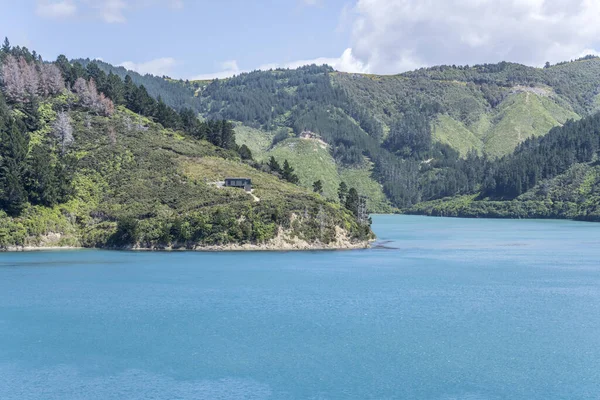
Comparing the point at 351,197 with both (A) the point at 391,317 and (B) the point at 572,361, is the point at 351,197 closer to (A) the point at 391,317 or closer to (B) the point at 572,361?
(A) the point at 391,317

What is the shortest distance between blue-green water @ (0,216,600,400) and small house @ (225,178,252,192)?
1110 inches

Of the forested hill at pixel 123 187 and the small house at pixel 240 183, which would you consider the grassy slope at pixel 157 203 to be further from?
the small house at pixel 240 183

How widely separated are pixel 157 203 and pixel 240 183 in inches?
600

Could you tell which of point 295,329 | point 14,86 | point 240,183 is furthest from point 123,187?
point 295,329

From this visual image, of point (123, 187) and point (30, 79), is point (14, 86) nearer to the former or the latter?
point (30, 79)

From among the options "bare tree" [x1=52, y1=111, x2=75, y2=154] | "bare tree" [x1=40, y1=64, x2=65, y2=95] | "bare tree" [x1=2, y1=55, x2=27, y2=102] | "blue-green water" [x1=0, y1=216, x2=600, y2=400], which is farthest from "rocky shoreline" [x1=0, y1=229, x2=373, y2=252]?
"bare tree" [x1=40, y1=64, x2=65, y2=95]

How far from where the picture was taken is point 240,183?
4232 inches

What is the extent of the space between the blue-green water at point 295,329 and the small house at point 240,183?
2820cm

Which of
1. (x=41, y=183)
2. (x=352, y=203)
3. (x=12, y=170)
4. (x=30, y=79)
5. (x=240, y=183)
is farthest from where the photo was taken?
(x=30, y=79)

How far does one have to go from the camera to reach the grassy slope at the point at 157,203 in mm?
91688

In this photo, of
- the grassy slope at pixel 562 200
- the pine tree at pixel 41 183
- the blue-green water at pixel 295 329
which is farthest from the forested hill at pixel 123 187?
the grassy slope at pixel 562 200

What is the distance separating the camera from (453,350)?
1597 inches

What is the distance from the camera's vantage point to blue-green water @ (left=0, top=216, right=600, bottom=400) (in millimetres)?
34625

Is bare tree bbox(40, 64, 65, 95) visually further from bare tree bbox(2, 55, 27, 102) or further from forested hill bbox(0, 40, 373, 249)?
bare tree bbox(2, 55, 27, 102)
